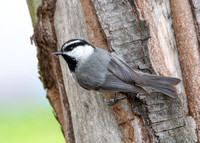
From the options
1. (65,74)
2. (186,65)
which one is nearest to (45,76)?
(65,74)

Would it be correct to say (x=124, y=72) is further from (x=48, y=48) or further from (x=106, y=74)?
(x=48, y=48)

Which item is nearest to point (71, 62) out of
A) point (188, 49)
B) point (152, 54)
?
point (152, 54)

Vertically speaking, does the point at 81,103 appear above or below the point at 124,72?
below

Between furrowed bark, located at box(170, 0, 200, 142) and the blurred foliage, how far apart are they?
2624 mm

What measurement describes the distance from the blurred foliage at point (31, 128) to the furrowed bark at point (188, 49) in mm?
2624

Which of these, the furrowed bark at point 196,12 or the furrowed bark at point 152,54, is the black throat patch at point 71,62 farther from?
the furrowed bark at point 196,12

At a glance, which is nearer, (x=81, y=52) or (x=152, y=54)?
(x=152, y=54)

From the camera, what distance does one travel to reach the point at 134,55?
213 centimetres

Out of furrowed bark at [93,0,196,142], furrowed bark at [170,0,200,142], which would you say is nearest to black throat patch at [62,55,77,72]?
furrowed bark at [93,0,196,142]

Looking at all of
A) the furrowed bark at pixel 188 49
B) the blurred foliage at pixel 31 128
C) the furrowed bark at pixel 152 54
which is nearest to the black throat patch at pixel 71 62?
the furrowed bark at pixel 152 54

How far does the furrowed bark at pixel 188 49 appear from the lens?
7.54ft

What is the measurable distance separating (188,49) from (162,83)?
483 mm

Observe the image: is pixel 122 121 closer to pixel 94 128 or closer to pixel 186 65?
pixel 94 128

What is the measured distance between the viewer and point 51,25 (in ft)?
8.25
